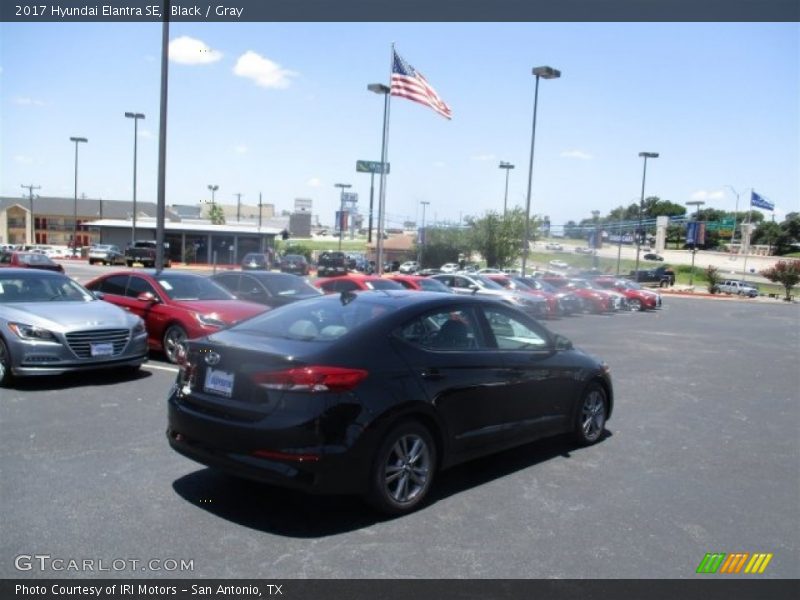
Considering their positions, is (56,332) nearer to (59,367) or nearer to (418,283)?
(59,367)

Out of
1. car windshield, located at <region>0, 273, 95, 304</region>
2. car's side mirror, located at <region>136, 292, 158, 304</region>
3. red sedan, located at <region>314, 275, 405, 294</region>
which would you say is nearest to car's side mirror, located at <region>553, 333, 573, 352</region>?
car windshield, located at <region>0, 273, 95, 304</region>

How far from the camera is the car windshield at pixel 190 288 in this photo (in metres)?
11.1

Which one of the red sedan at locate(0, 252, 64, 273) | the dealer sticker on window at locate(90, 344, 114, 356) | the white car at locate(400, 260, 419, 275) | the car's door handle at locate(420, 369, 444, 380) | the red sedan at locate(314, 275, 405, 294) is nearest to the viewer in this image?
the car's door handle at locate(420, 369, 444, 380)

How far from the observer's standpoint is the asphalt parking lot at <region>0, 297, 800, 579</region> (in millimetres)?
4059

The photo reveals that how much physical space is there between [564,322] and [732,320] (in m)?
9.80

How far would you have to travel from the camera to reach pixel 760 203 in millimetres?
70125

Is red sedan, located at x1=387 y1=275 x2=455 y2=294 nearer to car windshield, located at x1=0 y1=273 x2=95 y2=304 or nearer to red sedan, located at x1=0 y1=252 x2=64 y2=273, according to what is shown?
car windshield, located at x1=0 y1=273 x2=95 y2=304

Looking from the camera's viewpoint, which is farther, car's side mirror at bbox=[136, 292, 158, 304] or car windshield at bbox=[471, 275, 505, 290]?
car windshield at bbox=[471, 275, 505, 290]

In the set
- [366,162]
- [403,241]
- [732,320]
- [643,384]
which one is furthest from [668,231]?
[643,384]

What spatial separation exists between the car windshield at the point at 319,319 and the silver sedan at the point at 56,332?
374 centimetres

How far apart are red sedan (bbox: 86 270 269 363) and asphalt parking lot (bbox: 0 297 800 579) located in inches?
89.9

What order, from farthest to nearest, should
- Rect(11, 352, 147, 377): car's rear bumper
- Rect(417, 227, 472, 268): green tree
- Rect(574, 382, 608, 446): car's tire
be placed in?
Rect(417, 227, 472, 268): green tree → Rect(11, 352, 147, 377): car's rear bumper → Rect(574, 382, 608, 446): car's tire
